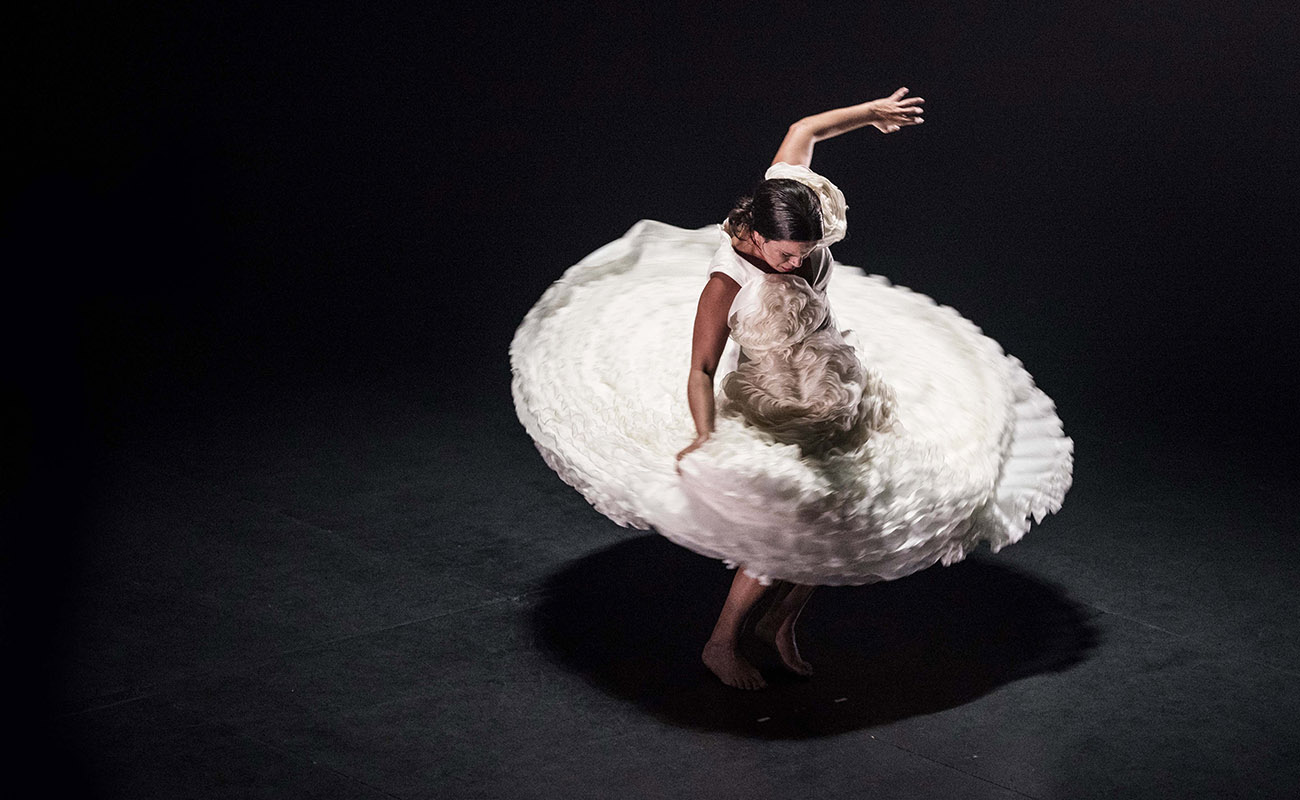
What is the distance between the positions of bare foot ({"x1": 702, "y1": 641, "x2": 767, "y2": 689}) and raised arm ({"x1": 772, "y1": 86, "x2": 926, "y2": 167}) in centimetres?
101

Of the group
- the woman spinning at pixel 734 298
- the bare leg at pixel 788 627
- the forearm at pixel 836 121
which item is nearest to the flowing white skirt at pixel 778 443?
the woman spinning at pixel 734 298

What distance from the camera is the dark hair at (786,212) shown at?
Answer: 2654 mm

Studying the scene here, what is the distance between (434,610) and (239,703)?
55 centimetres

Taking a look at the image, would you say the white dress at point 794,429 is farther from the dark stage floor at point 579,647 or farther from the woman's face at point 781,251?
the dark stage floor at point 579,647

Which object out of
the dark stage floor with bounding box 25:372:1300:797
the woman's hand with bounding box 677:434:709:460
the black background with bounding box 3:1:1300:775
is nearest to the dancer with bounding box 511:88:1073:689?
the woman's hand with bounding box 677:434:709:460

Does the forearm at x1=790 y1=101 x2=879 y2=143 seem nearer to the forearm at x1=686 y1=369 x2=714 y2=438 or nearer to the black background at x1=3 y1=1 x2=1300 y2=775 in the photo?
the forearm at x1=686 y1=369 x2=714 y2=438

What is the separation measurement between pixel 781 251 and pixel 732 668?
0.88 m

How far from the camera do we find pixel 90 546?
3.51 metres

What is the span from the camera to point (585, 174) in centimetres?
705

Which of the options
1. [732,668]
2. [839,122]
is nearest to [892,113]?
[839,122]

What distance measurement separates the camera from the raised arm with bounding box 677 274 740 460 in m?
2.75

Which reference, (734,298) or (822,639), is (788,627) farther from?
(734,298)

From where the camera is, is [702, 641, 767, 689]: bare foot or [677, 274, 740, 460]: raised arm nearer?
[677, 274, 740, 460]: raised arm

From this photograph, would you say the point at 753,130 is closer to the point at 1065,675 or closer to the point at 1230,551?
the point at 1230,551
